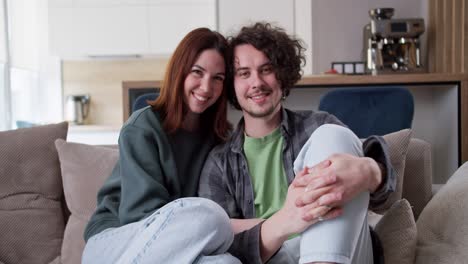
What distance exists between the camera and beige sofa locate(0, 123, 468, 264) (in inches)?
73.8

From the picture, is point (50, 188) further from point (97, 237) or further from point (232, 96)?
point (232, 96)

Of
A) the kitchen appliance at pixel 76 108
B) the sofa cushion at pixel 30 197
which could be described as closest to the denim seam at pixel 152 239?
the sofa cushion at pixel 30 197

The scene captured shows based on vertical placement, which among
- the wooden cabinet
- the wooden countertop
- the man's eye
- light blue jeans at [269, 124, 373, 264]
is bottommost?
light blue jeans at [269, 124, 373, 264]

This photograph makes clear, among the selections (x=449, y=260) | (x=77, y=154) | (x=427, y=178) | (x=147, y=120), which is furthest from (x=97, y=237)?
(x=427, y=178)

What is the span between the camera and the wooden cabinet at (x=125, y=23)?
510cm

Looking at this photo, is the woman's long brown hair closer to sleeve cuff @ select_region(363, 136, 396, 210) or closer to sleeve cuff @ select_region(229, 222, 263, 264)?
sleeve cuff @ select_region(229, 222, 263, 264)

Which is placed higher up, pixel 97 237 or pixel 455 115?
pixel 455 115

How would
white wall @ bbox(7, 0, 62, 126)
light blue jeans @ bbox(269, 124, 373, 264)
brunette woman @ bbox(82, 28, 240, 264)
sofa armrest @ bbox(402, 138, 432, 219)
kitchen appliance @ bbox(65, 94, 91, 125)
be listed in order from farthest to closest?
kitchen appliance @ bbox(65, 94, 91, 125)
white wall @ bbox(7, 0, 62, 126)
sofa armrest @ bbox(402, 138, 432, 219)
brunette woman @ bbox(82, 28, 240, 264)
light blue jeans @ bbox(269, 124, 373, 264)

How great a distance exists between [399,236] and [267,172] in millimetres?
397

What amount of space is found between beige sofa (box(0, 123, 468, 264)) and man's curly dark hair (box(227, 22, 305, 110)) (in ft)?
1.18

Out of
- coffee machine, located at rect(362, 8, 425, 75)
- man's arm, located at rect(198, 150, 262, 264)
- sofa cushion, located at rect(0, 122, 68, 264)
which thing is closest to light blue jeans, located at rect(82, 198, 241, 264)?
man's arm, located at rect(198, 150, 262, 264)

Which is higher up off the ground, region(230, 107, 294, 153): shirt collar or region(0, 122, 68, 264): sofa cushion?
region(230, 107, 294, 153): shirt collar

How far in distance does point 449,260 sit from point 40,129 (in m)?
1.43

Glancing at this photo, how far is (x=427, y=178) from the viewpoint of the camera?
1.89m
